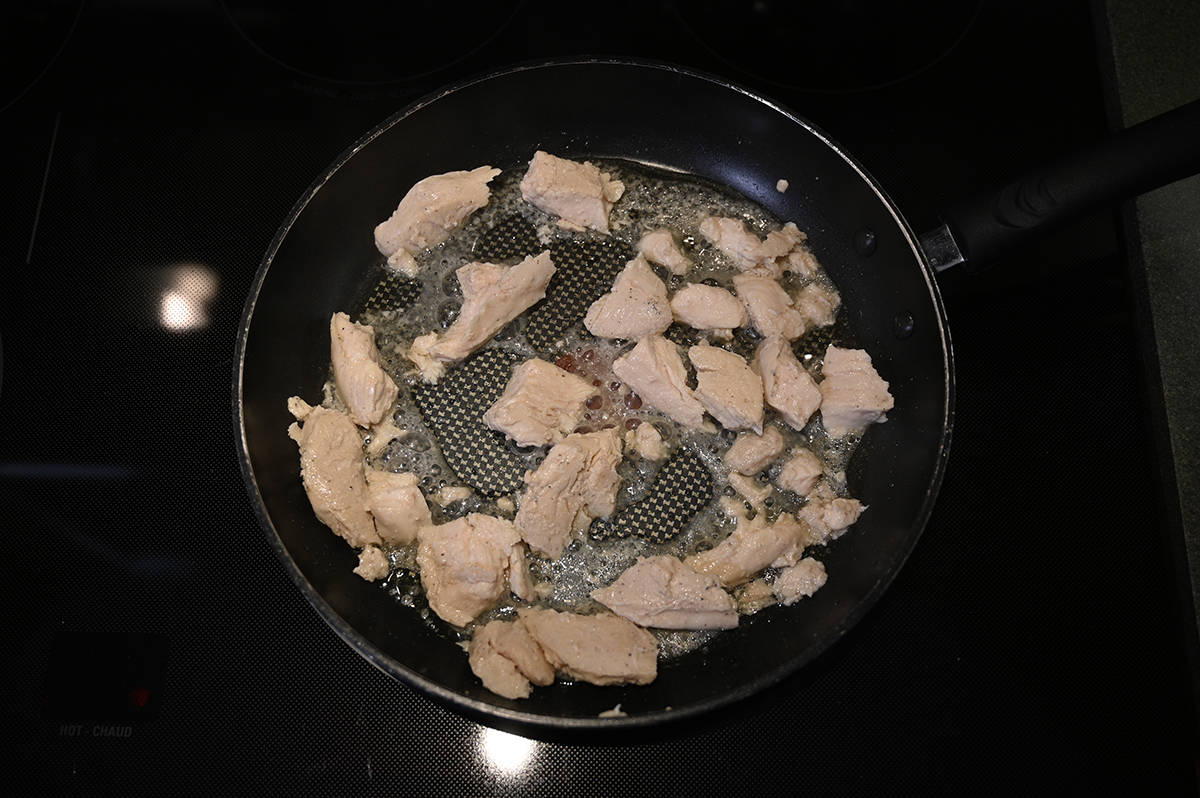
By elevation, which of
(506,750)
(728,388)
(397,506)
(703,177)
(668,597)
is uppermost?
(703,177)

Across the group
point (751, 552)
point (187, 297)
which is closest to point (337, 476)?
point (187, 297)

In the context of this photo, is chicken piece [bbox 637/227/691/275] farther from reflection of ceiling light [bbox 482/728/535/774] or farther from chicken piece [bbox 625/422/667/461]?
reflection of ceiling light [bbox 482/728/535/774]

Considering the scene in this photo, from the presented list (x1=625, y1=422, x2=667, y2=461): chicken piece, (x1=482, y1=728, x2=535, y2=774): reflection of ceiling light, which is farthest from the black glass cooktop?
(x1=625, y1=422, x2=667, y2=461): chicken piece

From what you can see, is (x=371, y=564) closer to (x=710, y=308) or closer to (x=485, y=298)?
(x=485, y=298)

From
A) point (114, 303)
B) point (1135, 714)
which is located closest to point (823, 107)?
point (1135, 714)

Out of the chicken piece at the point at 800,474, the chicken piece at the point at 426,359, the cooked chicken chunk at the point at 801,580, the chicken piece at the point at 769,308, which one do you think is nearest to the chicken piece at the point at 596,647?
the cooked chicken chunk at the point at 801,580

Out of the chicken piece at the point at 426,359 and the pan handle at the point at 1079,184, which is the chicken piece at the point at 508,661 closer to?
the chicken piece at the point at 426,359

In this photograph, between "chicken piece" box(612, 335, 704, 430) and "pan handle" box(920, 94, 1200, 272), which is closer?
"pan handle" box(920, 94, 1200, 272)
